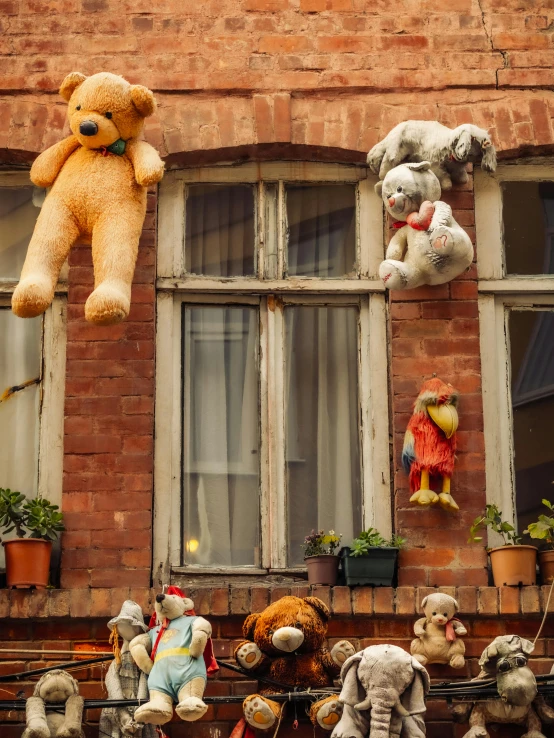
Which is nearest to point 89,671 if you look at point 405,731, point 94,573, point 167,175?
point 94,573

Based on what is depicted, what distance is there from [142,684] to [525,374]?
2.72 metres

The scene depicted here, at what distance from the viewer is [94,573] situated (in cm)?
887

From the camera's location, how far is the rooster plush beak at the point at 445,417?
8984 millimetres

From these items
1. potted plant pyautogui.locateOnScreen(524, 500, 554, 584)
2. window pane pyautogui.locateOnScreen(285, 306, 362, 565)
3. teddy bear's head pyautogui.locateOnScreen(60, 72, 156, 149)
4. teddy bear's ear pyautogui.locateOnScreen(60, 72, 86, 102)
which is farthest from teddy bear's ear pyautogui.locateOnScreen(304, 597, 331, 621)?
teddy bear's ear pyautogui.locateOnScreen(60, 72, 86, 102)

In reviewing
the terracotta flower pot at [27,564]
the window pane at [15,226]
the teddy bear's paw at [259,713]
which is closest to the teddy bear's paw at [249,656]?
the teddy bear's paw at [259,713]

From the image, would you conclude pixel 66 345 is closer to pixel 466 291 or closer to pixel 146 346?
pixel 146 346

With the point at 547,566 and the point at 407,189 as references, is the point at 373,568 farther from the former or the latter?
the point at 407,189

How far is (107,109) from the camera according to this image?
357 inches

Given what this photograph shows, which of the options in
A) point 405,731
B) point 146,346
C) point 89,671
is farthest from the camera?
point 146,346

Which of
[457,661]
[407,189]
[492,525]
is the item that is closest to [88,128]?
[407,189]

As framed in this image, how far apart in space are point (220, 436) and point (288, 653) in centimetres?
149

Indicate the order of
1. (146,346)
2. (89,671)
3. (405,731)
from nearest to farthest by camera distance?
1. (405,731)
2. (89,671)
3. (146,346)

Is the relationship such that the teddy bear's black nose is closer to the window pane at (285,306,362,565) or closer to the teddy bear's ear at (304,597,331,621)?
the window pane at (285,306,362,565)

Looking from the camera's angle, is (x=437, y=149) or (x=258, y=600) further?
(x=437, y=149)
